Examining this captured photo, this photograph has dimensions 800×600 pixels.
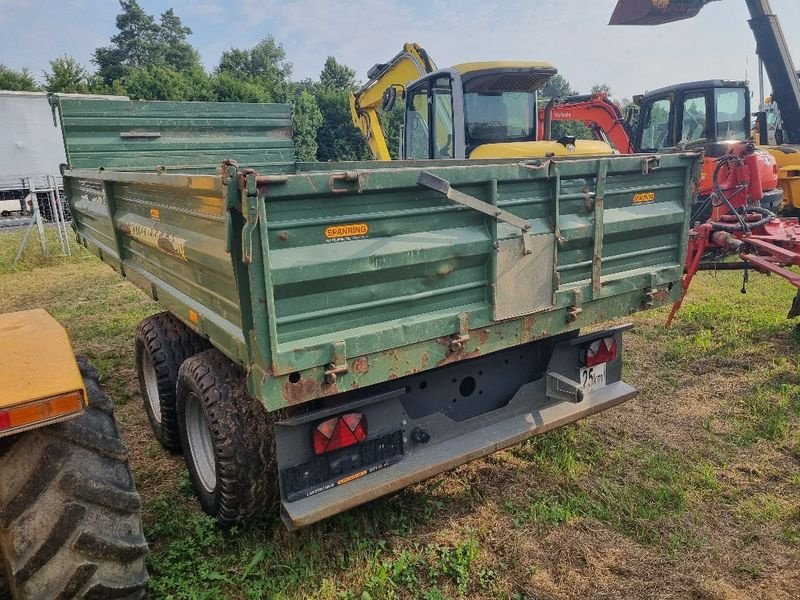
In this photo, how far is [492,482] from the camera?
11.5 ft

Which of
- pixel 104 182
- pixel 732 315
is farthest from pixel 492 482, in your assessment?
pixel 732 315

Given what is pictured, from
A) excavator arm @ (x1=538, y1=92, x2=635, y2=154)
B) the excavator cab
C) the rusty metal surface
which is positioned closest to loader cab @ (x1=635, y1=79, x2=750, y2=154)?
excavator arm @ (x1=538, y1=92, x2=635, y2=154)

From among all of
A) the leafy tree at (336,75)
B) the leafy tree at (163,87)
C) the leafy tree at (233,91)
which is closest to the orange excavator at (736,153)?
the leafy tree at (233,91)

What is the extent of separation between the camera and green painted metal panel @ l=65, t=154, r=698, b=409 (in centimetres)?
225

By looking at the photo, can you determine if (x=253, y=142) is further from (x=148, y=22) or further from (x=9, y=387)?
(x=148, y=22)

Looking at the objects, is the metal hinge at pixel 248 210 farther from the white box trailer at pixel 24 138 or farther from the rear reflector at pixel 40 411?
the white box trailer at pixel 24 138

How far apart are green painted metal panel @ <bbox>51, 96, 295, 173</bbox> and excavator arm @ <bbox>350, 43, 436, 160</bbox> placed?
2.65 metres

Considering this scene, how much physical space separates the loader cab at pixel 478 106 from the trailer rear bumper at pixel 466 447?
3005 millimetres

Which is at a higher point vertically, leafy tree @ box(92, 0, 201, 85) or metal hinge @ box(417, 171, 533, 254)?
leafy tree @ box(92, 0, 201, 85)

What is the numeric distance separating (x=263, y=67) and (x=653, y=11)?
4733cm

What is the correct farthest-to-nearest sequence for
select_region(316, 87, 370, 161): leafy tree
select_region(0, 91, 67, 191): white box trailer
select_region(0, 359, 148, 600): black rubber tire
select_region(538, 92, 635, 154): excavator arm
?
select_region(316, 87, 370, 161): leafy tree → select_region(0, 91, 67, 191): white box trailer → select_region(538, 92, 635, 154): excavator arm → select_region(0, 359, 148, 600): black rubber tire

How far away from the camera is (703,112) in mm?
9688

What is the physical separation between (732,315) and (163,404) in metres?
5.55

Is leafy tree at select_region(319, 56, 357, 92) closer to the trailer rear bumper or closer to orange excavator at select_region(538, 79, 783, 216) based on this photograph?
orange excavator at select_region(538, 79, 783, 216)
